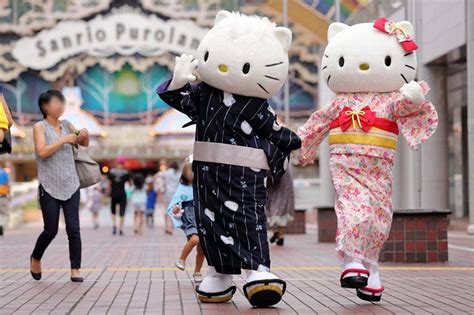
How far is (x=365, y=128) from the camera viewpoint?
7.20 m

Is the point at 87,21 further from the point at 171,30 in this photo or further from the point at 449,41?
the point at 449,41

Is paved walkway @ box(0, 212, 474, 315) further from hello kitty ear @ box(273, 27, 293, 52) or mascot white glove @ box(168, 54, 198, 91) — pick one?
hello kitty ear @ box(273, 27, 293, 52)

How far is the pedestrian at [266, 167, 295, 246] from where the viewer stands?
1498 centimetres

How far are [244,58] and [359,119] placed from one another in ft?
3.56

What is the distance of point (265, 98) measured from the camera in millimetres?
6992

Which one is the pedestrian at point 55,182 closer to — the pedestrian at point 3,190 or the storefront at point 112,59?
the pedestrian at point 3,190

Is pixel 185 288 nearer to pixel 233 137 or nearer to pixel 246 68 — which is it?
pixel 233 137

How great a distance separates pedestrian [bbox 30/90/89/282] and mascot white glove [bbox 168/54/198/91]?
1.81m

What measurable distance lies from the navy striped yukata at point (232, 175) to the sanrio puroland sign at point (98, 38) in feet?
142

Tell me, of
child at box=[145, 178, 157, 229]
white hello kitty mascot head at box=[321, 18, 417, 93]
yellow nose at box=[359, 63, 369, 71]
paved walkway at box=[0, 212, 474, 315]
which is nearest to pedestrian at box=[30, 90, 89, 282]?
paved walkway at box=[0, 212, 474, 315]

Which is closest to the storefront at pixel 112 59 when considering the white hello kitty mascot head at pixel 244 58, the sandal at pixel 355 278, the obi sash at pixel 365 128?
the obi sash at pixel 365 128

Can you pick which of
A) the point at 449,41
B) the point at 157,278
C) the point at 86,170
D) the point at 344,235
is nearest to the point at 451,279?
the point at 344,235

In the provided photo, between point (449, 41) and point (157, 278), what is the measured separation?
40.6 ft

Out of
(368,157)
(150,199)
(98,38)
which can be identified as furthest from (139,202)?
(98,38)
